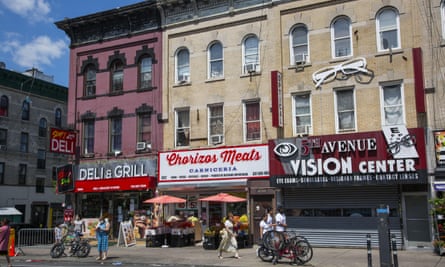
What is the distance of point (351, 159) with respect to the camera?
1959 centimetres

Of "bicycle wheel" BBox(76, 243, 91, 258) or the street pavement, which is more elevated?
"bicycle wheel" BBox(76, 243, 91, 258)

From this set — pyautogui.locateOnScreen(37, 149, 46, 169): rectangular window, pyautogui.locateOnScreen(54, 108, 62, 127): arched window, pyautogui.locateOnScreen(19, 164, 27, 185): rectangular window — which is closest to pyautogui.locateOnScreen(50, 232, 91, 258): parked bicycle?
pyautogui.locateOnScreen(19, 164, 27, 185): rectangular window

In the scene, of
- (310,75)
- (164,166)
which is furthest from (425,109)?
(164,166)

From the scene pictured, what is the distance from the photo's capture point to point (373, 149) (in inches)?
755

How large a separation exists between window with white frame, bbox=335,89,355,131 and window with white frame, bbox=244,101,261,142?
3758 millimetres

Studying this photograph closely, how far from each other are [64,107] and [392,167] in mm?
41919

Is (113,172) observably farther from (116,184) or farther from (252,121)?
(252,121)

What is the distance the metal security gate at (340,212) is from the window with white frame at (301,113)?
2.73m

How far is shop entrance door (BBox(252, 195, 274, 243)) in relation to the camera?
2197 centimetres

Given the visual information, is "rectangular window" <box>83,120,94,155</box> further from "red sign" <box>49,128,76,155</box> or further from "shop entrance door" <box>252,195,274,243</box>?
"shop entrance door" <box>252,195,274,243</box>

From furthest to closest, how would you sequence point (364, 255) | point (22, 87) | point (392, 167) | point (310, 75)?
1. point (22, 87)
2. point (310, 75)
3. point (392, 167)
4. point (364, 255)

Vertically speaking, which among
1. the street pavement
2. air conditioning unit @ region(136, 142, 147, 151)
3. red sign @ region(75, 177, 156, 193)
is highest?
air conditioning unit @ region(136, 142, 147, 151)

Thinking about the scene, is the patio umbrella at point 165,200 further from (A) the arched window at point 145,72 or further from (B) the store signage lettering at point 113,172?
(A) the arched window at point 145,72

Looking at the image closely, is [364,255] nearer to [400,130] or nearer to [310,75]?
[400,130]
